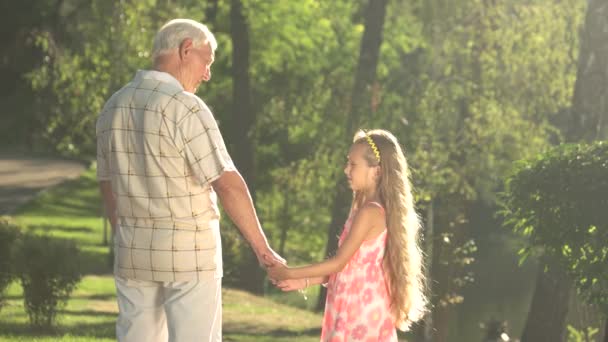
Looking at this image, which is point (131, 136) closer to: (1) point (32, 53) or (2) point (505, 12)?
(2) point (505, 12)

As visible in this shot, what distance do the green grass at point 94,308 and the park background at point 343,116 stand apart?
69 mm

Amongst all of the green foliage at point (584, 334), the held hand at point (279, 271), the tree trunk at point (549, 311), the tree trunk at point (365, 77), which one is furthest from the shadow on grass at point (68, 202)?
the held hand at point (279, 271)

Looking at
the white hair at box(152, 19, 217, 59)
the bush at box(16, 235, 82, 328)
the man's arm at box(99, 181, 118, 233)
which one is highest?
the white hair at box(152, 19, 217, 59)

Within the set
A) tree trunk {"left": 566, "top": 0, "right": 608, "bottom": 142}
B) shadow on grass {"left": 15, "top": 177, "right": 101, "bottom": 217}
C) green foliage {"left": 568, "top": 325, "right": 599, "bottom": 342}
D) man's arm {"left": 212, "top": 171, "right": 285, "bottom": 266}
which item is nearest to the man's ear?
man's arm {"left": 212, "top": 171, "right": 285, "bottom": 266}

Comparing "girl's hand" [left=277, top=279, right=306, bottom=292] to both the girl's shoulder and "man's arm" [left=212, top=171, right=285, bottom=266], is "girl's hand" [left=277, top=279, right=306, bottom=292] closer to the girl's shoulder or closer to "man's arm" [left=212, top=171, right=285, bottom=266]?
the girl's shoulder

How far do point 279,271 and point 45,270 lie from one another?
5929 mm

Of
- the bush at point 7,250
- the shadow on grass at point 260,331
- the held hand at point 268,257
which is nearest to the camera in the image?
the held hand at point 268,257

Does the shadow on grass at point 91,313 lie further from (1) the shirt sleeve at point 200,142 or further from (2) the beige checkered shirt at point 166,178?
(1) the shirt sleeve at point 200,142

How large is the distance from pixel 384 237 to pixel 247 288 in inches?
783

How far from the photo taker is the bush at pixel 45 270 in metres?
11.8

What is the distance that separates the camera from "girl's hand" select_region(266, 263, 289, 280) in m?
6.37

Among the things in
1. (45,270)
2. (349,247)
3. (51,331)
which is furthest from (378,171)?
(51,331)

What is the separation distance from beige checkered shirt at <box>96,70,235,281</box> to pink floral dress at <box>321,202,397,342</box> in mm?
1040

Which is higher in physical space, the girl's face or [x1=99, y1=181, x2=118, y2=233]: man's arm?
the girl's face
